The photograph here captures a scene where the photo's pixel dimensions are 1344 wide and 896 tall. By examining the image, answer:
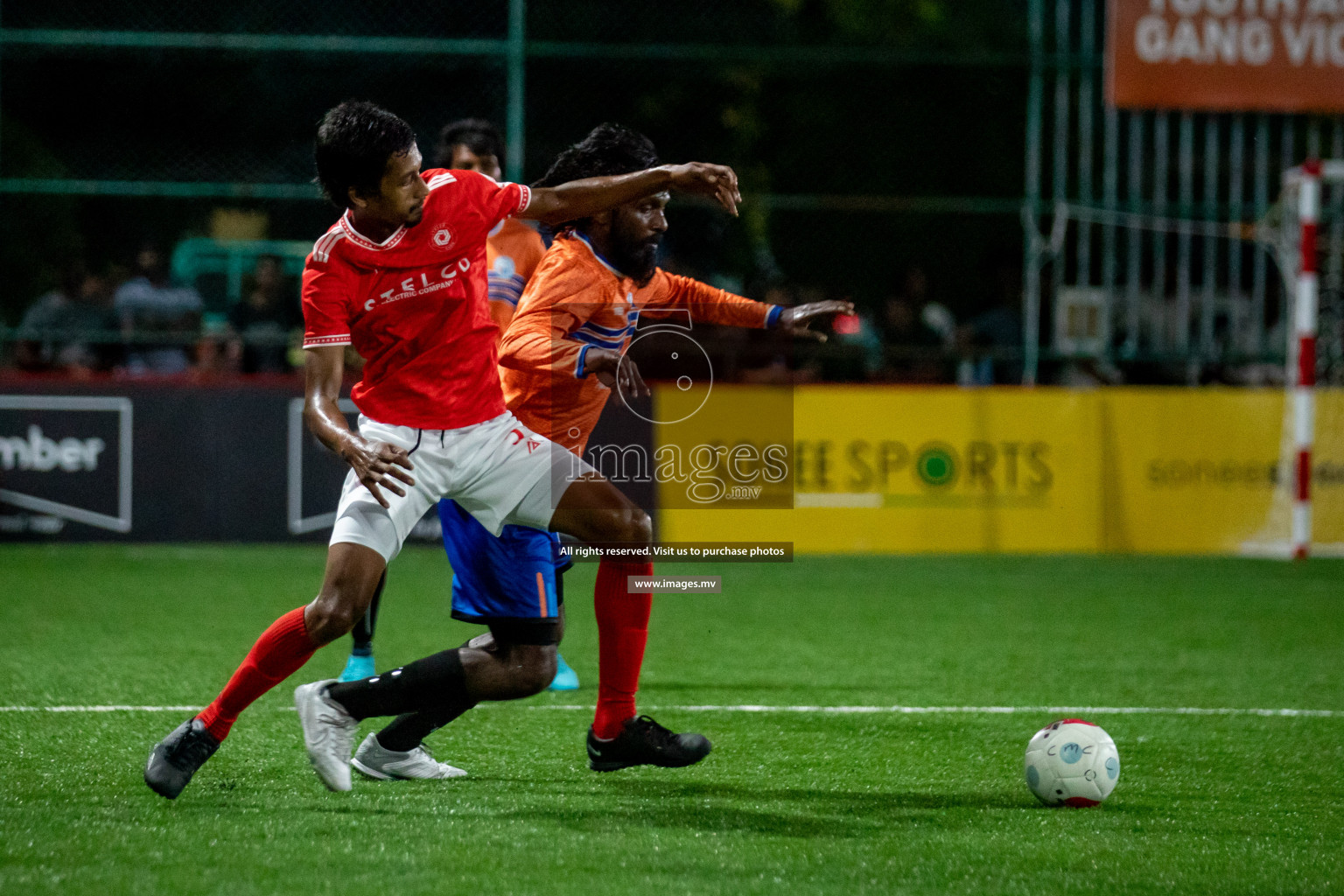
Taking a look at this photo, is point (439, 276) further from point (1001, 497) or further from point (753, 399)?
point (1001, 497)

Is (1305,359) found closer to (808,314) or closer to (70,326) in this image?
(808,314)

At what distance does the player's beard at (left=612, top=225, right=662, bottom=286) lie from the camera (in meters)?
5.10

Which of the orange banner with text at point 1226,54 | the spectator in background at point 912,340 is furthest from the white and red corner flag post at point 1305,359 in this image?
the spectator in background at point 912,340

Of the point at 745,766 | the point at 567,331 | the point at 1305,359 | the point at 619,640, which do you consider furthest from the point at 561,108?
the point at 745,766

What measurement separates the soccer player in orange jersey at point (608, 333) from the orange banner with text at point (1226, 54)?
25.5ft

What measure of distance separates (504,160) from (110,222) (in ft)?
22.7

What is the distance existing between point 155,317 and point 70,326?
0.62 m

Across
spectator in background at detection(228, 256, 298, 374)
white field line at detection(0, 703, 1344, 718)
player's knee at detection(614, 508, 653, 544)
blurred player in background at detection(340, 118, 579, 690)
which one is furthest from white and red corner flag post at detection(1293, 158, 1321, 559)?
player's knee at detection(614, 508, 653, 544)

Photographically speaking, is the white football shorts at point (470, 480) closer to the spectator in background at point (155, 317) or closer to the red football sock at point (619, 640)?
the red football sock at point (619, 640)

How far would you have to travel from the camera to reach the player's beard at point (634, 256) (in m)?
5.10

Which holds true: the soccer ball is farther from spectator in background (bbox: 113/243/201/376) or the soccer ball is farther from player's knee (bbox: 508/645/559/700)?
spectator in background (bbox: 113/243/201/376)

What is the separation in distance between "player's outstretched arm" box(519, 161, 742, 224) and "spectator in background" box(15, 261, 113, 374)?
791 centimetres

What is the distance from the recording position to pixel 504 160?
7.05m

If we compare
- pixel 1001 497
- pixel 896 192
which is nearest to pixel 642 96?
pixel 896 192
